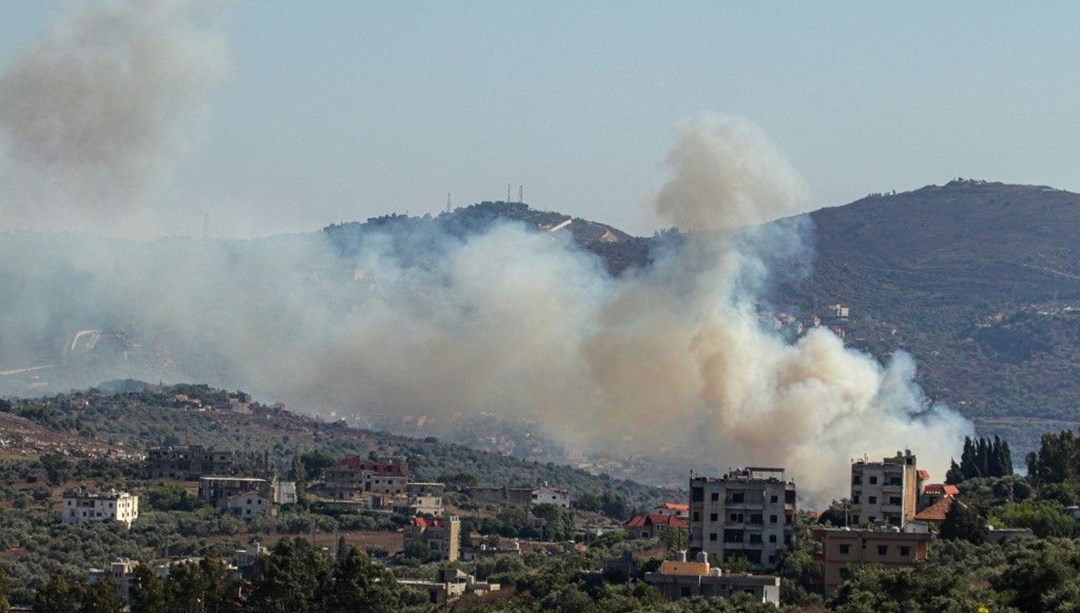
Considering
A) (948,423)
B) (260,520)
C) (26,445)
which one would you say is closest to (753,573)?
(260,520)

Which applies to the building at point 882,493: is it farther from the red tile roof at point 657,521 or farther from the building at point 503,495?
the building at point 503,495

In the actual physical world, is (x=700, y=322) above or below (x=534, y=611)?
above

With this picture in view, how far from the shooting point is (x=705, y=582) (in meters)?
82.1

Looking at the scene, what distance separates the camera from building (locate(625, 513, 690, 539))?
4358 inches

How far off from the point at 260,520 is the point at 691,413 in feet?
82.9

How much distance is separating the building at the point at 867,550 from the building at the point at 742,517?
639cm

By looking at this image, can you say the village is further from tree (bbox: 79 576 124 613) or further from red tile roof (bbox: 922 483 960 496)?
tree (bbox: 79 576 124 613)

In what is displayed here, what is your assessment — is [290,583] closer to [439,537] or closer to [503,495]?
[439,537]

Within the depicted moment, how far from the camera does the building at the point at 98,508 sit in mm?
121062

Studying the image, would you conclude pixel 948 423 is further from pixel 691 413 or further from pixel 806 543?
pixel 806 543

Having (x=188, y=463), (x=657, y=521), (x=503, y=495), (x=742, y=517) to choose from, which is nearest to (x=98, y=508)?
(x=188, y=463)

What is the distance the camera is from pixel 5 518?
119 meters

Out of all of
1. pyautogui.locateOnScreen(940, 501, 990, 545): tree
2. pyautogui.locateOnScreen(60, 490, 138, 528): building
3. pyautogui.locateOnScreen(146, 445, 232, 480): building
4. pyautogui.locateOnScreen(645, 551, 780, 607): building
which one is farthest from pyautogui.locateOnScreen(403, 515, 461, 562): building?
pyautogui.locateOnScreen(940, 501, 990, 545): tree

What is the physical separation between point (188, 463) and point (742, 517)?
58.4 m
